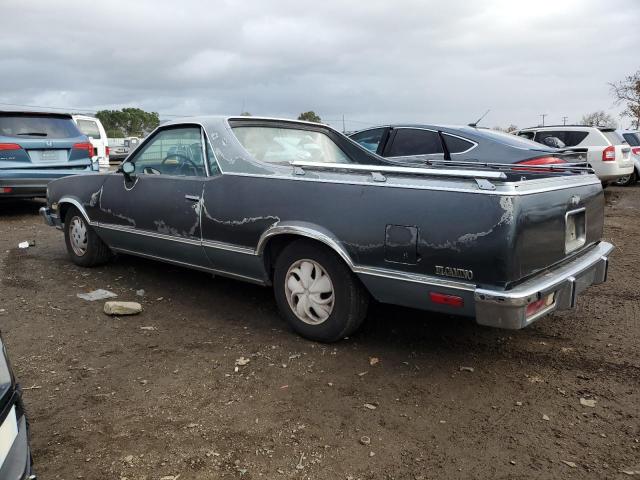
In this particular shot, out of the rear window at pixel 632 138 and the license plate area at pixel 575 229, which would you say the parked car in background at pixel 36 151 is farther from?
the rear window at pixel 632 138

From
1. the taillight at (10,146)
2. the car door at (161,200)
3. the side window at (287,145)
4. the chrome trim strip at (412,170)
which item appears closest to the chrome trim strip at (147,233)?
the car door at (161,200)

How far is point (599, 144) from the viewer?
12570 millimetres

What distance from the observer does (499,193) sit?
2.89 metres

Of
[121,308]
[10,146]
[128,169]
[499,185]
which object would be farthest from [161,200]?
[10,146]

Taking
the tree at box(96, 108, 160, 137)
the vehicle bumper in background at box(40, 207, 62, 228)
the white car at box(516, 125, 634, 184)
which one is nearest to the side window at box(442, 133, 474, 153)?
the vehicle bumper in background at box(40, 207, 62, 228)

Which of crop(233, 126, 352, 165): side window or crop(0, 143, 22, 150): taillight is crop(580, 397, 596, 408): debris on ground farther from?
crop(0, 143, 22, 150): taillight

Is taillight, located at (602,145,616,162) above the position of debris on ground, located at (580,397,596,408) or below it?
above

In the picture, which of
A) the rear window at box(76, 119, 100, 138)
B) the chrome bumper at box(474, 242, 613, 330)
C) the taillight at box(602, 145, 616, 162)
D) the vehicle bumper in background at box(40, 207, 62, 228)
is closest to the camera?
the chrome bumper at box(474, 242, 613, 330)

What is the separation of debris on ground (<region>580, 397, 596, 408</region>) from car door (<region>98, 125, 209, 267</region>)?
278cm

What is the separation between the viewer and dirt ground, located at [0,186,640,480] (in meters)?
2.54

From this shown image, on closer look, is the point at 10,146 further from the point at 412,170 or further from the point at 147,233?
the point at 412,170

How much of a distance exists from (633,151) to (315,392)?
45.6 feet

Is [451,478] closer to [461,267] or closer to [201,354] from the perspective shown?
[461,267]

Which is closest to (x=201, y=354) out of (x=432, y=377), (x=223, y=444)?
(x=223, y=444)
